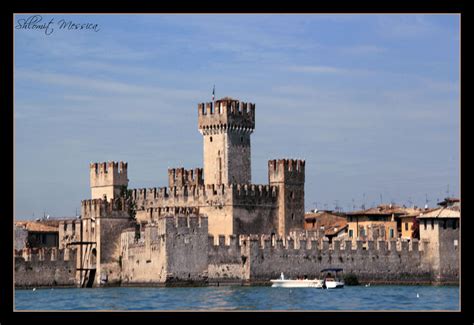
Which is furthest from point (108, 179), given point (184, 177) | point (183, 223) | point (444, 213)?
point (444, 213)

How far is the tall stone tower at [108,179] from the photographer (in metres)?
76.3

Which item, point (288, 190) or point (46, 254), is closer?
point (46, 254)

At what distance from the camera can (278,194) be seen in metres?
74.6

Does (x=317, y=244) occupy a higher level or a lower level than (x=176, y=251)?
higher

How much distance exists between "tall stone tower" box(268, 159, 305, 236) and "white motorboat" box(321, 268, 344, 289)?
5.12 m

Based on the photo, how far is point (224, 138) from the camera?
244 feet

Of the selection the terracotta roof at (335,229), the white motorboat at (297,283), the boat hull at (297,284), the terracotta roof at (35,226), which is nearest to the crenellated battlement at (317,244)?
the white motorboat at (297,283)

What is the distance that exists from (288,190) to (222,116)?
16.9 feet

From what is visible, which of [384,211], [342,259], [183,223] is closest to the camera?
[183,223]

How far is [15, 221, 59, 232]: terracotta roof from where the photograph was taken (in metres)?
82.2

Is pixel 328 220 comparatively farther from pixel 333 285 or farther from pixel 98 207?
pixel 333 285

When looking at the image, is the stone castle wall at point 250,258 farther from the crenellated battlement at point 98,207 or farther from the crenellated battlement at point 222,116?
the crenellated battlement at point 222,116
